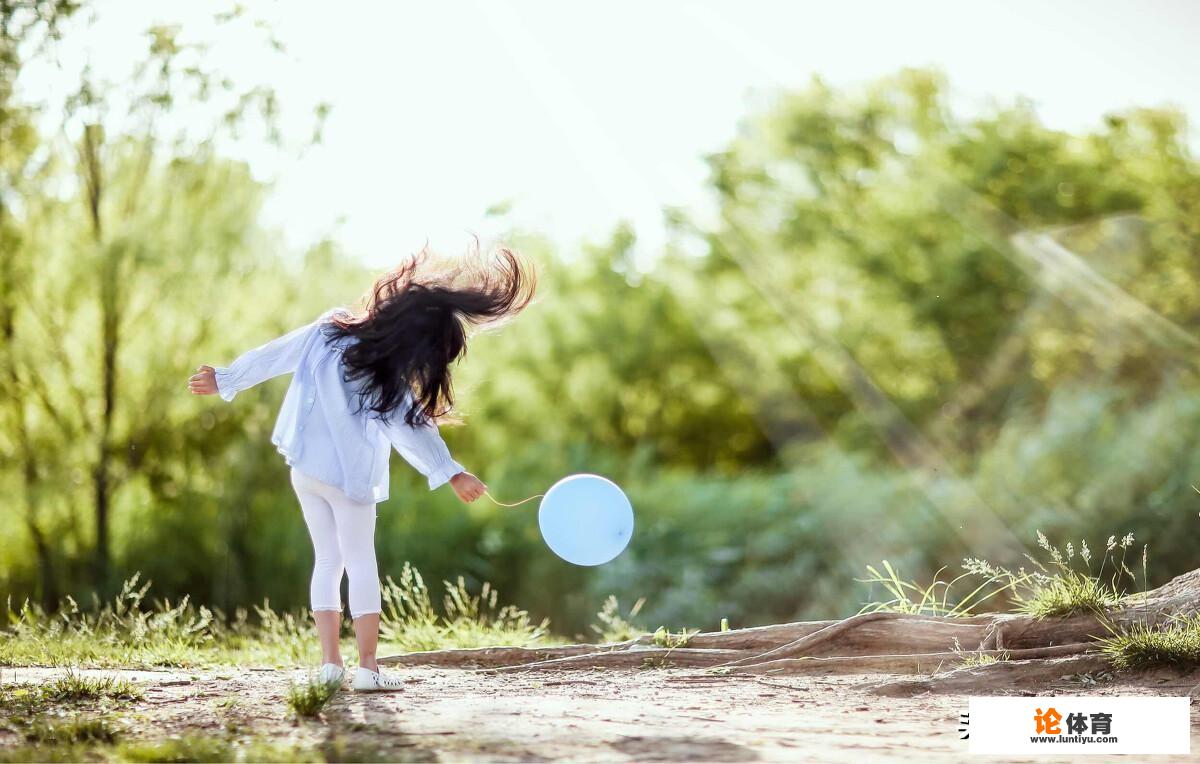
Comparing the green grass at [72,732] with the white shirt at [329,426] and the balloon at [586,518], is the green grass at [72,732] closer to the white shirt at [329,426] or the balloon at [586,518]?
the white shirt at [329,426]

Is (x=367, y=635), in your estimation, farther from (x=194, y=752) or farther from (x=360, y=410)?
(x=194, y=752)

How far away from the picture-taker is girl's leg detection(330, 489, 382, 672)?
4164 millimetres

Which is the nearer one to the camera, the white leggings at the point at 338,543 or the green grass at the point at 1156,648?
the white leggings at the point at 338,543

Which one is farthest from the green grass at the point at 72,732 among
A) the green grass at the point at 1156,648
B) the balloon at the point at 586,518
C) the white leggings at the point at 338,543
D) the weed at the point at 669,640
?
the green grass at the point at 1156,648

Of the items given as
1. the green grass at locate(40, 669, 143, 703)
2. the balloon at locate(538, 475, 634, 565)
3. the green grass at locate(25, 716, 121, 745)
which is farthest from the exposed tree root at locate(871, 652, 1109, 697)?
the green grass at locate(40, 669, 143, 703)

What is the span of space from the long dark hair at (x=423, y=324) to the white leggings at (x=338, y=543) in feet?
1.21

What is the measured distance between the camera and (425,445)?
4301 millimetres

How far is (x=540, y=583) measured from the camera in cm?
1391

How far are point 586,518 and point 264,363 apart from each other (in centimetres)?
145

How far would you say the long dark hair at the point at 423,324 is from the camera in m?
4.21

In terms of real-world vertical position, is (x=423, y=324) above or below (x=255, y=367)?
above

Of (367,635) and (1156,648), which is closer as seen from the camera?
(367,635)

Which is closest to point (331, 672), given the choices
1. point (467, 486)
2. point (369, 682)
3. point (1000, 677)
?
point (369, 682)

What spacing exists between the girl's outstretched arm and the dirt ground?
1.21 m
